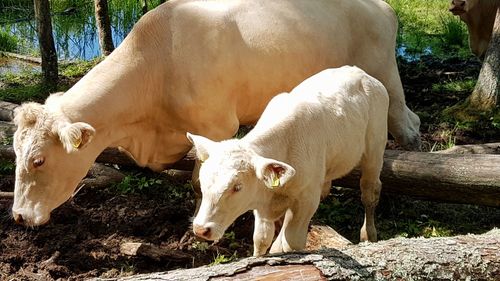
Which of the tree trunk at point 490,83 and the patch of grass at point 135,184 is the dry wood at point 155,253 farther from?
the tree trunk at point 490,83

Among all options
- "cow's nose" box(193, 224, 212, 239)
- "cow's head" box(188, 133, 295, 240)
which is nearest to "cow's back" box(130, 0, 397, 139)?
"cow's head" box(188, 133, 295, 240)

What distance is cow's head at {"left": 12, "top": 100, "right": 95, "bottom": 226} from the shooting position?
4828mm

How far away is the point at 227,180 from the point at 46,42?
261 inches

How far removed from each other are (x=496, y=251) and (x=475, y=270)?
244 millimetres

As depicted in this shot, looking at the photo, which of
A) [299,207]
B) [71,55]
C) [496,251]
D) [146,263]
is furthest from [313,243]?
[71,55]

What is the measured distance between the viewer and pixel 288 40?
628 cm

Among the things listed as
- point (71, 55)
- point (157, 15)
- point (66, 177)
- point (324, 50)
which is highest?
point (157, 15)

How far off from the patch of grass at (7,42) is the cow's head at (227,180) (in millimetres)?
10439

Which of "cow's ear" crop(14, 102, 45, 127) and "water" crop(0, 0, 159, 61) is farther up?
"cow's ear" crop(14, 102, 45, 127)

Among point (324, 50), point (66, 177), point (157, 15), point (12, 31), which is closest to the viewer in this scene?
point (66, 177)

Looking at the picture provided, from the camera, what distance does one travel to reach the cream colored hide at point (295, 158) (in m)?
3.63

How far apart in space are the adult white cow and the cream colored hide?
114 cm

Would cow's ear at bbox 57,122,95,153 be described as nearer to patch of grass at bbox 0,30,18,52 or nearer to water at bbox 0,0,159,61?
water at bbox 0,0,159,61

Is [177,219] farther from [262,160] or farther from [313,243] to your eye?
[262,160]
